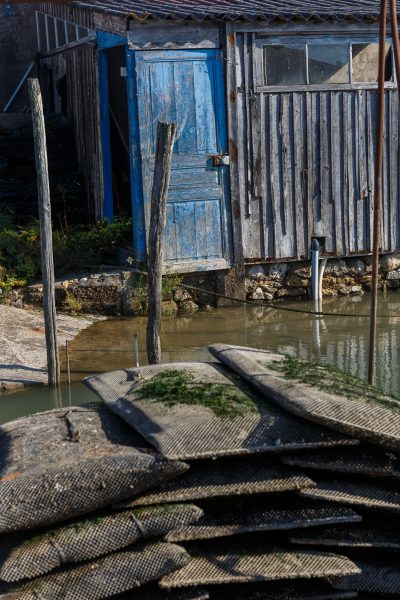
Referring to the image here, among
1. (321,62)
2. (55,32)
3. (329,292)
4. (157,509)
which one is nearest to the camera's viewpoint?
(157,509)

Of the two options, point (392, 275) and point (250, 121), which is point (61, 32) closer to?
point (250, 121)

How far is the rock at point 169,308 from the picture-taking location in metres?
12.0

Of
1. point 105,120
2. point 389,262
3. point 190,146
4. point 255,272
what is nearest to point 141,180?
point 190,146

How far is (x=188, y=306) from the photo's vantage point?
12312 millimetres

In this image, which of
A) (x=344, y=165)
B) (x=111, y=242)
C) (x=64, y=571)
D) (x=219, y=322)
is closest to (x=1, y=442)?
(x=64, y=571)

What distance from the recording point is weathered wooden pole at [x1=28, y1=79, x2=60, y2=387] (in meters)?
9.16

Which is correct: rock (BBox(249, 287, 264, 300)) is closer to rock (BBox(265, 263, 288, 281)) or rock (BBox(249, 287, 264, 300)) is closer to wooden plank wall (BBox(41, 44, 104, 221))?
rock (BBox(265, 263, 288, 281))

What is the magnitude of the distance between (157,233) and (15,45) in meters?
10.6

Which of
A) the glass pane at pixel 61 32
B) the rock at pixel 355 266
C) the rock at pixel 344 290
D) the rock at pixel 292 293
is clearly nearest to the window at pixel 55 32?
the glass pane at pixel 61 32

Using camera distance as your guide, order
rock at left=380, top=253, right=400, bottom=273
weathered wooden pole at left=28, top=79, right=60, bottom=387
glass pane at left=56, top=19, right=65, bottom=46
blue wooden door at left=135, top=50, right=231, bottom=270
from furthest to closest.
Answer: glass pane at left=56, top=19, right=65, bottom=46 → rock at left=380, top=253, right=400, bottom=273 → blue wooden door at left=135, top=50, right=231, bottom=270 → weathered wooden pole at left=28, top=79, right=60, bottom=387

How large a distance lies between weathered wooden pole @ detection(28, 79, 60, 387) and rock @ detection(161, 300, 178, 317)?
2.82 metres

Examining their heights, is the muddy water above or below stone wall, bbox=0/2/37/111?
below

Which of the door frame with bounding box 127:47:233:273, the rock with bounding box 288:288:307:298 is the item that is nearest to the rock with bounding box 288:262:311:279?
the rock with bounding box 288:288:307:298

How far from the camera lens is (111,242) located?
1258 cm
